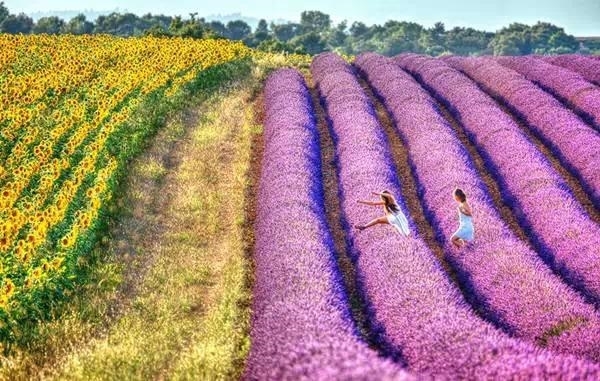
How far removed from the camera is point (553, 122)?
58.0 ft

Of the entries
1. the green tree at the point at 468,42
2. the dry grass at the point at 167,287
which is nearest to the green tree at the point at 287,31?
the green tree at the point at 468,42

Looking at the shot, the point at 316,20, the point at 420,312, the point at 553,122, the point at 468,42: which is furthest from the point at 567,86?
the point at 316,20

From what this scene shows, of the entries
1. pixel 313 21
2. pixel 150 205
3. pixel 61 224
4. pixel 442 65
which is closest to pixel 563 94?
pixel 442 65

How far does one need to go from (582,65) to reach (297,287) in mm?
22168

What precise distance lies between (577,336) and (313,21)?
123257mm

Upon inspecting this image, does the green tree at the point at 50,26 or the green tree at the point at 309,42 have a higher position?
the green tree at the point at 50,26

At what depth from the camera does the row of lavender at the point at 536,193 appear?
10.1 metres

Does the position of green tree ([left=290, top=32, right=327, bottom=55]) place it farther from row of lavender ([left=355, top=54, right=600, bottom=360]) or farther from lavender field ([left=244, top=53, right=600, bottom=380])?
row of lavender ([left=355, top=54, right=600, bottom=360])

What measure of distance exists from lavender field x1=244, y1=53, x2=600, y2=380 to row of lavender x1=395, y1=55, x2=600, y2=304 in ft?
A: 0.13

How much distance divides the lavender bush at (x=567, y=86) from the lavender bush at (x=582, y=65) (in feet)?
4.01

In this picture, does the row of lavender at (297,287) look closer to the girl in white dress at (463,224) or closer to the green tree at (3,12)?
the girl in white dress at (463,224)

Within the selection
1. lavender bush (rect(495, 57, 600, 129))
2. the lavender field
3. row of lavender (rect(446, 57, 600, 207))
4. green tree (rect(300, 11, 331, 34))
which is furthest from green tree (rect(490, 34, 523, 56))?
the lavender field

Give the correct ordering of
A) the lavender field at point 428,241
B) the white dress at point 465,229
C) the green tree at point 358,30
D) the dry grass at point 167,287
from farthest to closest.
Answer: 1. the green tree at point 358,30
2. the white dress at point 465,229
3. the dry grass at point 167,287
4. the lavender field at point 428,241

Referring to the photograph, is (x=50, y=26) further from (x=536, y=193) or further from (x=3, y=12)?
(x=536, y=193)
